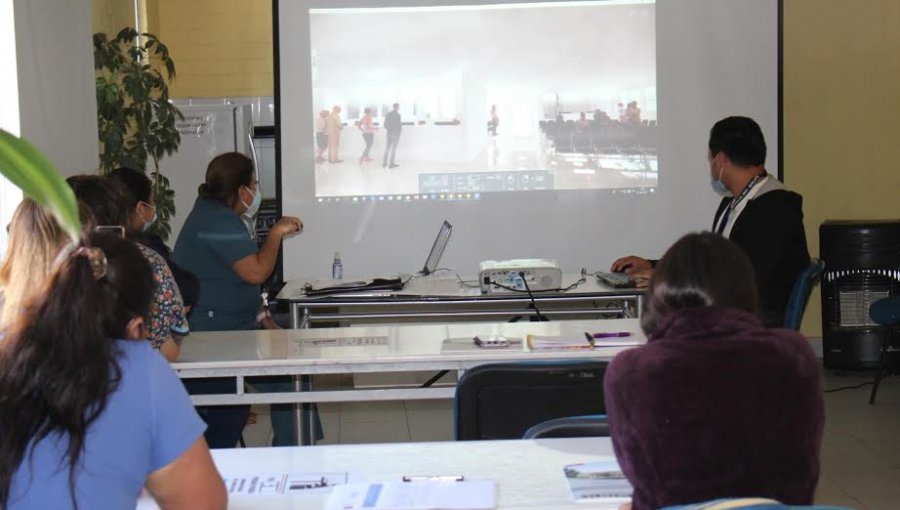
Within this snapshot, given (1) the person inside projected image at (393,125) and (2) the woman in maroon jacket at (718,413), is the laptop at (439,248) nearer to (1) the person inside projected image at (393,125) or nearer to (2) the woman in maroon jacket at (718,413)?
(1) the person inside projected image at (393,125)

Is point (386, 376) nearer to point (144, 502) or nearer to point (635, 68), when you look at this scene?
point (635, 68)

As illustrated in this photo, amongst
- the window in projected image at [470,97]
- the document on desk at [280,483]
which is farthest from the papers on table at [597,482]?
the window in projected image at [470,97]

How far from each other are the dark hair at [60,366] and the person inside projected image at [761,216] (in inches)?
107

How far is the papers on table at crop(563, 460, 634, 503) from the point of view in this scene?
6.18 feet

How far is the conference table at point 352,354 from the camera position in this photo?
3240 mm

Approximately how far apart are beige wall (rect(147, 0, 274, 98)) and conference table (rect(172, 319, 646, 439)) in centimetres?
473

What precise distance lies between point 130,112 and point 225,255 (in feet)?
8.09

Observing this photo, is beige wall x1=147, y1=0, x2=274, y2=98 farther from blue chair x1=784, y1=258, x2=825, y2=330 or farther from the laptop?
blue chair x1=784, y1=258, x2=825, y2=330

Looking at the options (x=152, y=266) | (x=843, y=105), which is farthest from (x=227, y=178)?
(x=843, y=105)

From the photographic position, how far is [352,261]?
6.26 meters

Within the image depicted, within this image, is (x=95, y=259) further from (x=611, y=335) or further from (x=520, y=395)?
(x=611, y=335)

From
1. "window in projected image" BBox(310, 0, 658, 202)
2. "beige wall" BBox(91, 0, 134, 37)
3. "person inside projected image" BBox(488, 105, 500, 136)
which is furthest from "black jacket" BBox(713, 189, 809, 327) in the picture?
"beige wall" BBox(91, 0, 134, 37)

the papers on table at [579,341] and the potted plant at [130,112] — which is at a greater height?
the potted plant at [130,112]

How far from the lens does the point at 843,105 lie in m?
6.60
